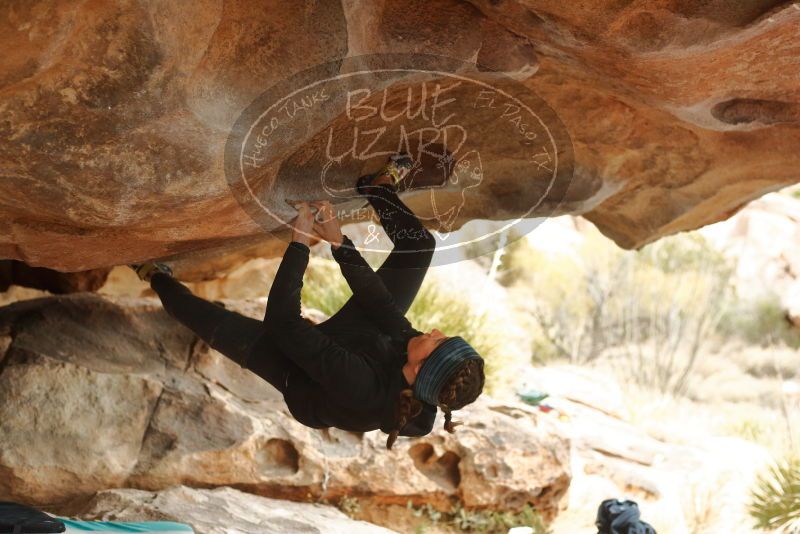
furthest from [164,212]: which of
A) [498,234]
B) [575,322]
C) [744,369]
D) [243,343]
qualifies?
[744,369]

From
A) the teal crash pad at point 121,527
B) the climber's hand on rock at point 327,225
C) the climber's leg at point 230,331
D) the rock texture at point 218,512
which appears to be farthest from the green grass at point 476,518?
the climber's hand on rock at point 327,225

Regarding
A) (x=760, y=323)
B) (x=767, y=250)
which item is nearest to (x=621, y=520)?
(x=760, y=323)

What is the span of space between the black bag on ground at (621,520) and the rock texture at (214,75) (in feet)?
5.80

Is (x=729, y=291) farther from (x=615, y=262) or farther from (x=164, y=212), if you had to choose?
(x=164, y=212)

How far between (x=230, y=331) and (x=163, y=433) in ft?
2.70

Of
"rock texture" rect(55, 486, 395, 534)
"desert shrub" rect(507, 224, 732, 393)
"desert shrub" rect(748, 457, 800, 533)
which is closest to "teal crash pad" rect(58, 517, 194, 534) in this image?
"rock texture" rect(55, 486, 395, 534)

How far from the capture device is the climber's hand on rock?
9.65ft

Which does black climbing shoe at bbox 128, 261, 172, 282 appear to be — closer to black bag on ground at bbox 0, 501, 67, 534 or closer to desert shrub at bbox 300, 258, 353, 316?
black bag on ground at bbox 0, 501, 67, 534

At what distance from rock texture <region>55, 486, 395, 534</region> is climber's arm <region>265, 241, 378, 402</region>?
3.52ft

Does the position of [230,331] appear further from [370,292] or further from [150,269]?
[370,292]

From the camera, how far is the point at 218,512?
3822mm

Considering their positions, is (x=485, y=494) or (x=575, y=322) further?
(x=575, y=322)

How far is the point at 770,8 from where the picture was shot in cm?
256

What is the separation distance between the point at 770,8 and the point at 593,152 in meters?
1.65
